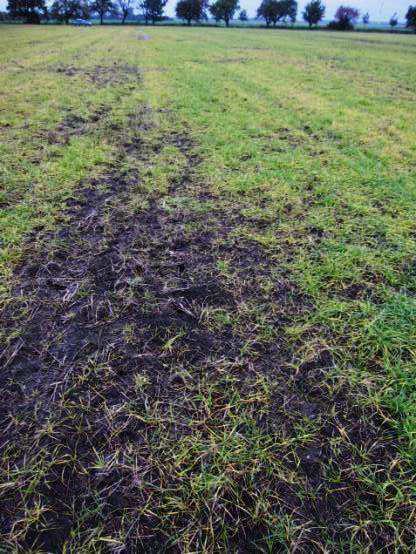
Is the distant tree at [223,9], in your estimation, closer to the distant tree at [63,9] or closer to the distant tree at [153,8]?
the distant tree at [153,8]

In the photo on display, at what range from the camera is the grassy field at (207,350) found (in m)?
1.44

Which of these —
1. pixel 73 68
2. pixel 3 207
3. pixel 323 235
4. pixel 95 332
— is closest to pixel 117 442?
pixel 95 332

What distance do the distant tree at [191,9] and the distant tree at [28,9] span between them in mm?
32674

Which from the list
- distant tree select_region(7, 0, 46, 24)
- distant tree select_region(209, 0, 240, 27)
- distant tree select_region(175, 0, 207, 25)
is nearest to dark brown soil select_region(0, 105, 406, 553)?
distant tree select_region(7, 0, 46, 24)

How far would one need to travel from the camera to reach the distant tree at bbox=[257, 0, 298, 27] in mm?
82250

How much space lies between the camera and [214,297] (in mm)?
2600

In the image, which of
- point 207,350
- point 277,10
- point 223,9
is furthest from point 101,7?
point 207,350

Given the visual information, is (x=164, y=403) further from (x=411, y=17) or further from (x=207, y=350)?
(x=411, y=17)

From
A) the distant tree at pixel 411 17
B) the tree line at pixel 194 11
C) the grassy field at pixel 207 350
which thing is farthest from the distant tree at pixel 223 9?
the grassy field at pixel 207 350

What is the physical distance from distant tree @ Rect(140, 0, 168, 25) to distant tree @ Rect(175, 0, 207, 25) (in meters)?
4.05

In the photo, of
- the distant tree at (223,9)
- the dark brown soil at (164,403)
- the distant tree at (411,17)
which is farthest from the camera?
the distant tree at (223,9)

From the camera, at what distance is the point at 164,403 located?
6.09ft

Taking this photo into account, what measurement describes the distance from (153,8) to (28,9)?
30482mm

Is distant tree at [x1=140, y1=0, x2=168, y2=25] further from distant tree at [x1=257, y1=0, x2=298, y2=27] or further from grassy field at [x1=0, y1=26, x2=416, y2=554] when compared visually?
grassy field at [x1=0, y1=26, x2=416, y2=554]
